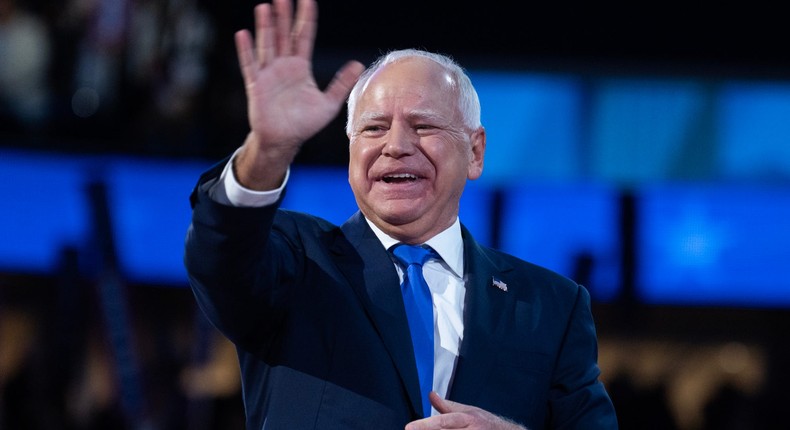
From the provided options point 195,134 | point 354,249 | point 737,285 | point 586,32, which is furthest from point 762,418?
point 354,249

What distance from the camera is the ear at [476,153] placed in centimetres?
205

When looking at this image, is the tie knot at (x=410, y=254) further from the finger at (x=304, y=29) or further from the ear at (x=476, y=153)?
the finger at (x=304, y=29)

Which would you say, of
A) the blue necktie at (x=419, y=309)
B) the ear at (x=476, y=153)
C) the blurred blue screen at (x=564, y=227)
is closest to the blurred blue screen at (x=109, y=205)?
the blurred blue screen at (x=564, y=227)

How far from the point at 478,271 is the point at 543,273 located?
6.4 inches

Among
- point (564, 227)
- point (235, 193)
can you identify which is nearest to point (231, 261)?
point (235, 193)

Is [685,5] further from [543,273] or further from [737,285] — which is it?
[543,273]

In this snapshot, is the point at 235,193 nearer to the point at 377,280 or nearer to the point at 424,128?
the point at 377,280

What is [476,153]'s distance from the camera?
2.08 metres

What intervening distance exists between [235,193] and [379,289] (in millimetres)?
360

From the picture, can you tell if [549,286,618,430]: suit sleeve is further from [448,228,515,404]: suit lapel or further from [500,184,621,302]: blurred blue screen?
[500,184,621,302]: blurred blue screen

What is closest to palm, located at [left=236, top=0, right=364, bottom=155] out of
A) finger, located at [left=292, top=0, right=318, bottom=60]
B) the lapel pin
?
finger, located at [left=292, top=0, right=318, bottom=60]

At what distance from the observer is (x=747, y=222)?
499 cm

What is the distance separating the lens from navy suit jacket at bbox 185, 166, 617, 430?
1525mm

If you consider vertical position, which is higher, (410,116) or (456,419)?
(410,116)
